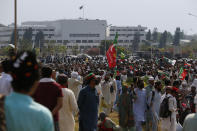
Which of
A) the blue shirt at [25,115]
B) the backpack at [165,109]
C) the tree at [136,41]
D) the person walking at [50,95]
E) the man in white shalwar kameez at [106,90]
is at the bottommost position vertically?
the tree at [136,41]

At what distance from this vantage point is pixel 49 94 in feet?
21.7

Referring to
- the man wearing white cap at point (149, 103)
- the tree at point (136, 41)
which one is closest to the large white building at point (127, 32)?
the tree at point (136, 41)

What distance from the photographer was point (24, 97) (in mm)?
3377

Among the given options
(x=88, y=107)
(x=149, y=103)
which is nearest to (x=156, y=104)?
(x=149, y=103)

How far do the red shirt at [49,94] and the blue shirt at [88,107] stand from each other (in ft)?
7.64

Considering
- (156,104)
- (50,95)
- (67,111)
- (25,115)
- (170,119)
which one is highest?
(25,115)

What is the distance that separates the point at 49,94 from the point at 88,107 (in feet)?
8.48

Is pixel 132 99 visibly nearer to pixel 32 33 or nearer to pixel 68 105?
pixel 68 105

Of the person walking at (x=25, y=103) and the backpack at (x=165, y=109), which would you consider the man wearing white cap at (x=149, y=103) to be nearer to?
the backpack at (x=165, y=109)

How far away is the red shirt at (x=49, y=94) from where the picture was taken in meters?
6.58

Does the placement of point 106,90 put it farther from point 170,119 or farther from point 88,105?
point 88,105

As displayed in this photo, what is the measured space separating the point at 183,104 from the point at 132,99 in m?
1.39

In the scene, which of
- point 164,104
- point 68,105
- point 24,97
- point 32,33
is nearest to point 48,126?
point 24,97

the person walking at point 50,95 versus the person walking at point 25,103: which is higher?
the person walking at point 25,103
